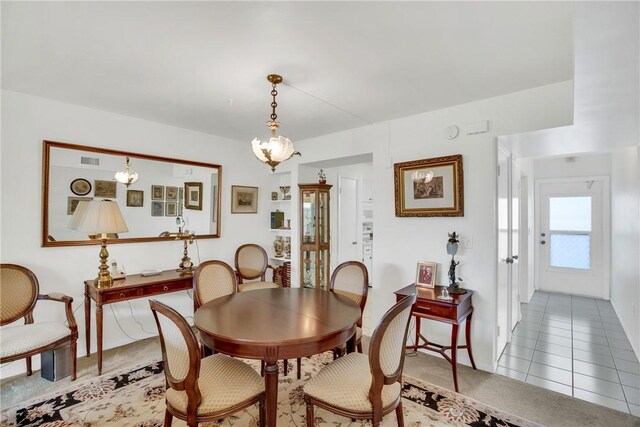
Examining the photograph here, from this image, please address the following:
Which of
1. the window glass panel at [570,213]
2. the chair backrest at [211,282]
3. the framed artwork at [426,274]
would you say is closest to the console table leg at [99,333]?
the chair backrest at [211,282]

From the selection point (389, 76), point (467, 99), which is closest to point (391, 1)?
point (389, 76)

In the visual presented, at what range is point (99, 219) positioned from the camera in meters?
2.75

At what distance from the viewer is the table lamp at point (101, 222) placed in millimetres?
2742

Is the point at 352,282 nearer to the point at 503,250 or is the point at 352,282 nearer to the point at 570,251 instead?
the point at 503,250

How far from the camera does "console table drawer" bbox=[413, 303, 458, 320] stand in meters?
2.45

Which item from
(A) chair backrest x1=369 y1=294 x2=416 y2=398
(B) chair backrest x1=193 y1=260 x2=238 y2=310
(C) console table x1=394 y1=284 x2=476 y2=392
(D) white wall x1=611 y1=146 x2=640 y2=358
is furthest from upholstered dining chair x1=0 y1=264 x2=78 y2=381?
(D) white wall x1=611 y1=146 x2=640 y2=358

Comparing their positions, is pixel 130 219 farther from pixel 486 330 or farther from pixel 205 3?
pixel 486 330

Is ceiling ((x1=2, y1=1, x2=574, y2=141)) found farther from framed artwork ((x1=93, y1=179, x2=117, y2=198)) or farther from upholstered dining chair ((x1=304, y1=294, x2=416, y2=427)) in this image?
upholstered dining chair ((x1=304, y1=294, x2=416, y2=427))

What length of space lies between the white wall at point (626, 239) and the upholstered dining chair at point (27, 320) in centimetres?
523

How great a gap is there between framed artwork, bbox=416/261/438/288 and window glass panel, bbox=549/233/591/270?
13.2 ft

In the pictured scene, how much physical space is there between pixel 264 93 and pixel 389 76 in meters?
1.07

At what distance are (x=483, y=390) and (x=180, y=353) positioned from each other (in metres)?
2.32

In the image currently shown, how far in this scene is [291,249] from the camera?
4.57m

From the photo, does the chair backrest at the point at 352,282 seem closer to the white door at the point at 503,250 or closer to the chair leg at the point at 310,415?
the chair leg at the point at 310,415
